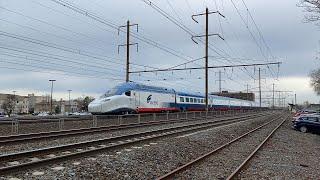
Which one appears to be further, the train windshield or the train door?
the train door

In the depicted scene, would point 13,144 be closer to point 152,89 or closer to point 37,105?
point 152,89

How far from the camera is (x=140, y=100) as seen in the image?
4278 centimetres

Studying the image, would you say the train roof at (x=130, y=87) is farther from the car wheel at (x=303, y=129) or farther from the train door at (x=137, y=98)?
the car wheel at (x=303, y=129)

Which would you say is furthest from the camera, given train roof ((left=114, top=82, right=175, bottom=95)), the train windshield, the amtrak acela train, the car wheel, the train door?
the train door

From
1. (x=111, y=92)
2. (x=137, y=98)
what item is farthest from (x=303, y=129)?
(x=111, y=92)

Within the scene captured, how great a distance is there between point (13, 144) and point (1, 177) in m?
8.30

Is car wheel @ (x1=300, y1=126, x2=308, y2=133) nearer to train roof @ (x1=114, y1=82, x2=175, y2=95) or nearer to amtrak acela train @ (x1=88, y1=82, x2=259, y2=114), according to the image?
amtrak acela train @ (x1=88, y1=82, x2=259, y2=114)

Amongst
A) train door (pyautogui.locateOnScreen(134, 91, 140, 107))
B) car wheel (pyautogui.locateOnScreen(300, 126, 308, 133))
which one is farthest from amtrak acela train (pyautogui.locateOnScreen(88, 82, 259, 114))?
car wheel (pyautogui.locateOnScreen(300, 126, 308, 133))

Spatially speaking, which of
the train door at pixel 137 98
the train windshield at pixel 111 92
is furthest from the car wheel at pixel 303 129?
the train windshield at pixel 111 92

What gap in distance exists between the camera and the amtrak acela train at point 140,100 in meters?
38.7

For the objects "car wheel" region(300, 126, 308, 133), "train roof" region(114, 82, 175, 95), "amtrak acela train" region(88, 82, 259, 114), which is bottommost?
"car wheel" region(300, 126, 308, 133)

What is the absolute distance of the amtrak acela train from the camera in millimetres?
38719

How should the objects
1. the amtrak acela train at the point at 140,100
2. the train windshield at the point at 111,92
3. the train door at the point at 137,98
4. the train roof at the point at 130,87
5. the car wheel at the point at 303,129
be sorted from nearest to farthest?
1. the car wheel at the point at 303,129
2. the amtrak acela train at the point at 140,100
3. the train windshield at the point at 111,92
4. the train roof at the point at 130,87
5. the train door at the point at 137,98

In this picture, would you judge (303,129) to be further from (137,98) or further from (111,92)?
(111,92)
